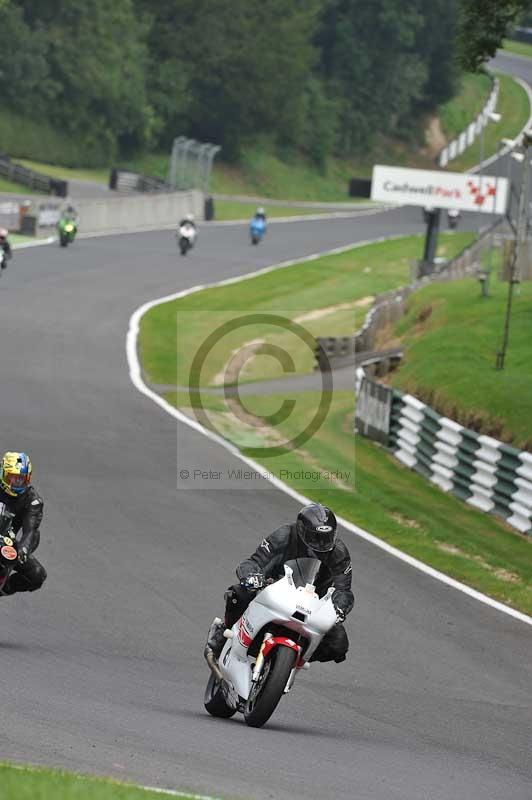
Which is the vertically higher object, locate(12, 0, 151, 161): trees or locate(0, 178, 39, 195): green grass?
locate(12, 0, 151, 161): trees

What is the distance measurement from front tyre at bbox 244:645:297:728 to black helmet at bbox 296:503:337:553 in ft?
2.62

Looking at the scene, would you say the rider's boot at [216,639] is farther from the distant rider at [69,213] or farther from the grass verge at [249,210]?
the grass verge at [249,210]

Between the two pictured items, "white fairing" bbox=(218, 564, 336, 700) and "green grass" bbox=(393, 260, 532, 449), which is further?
"green grass" bbox=(393, 260, 532, 449)

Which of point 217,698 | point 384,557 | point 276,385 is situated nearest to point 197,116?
point 276,385

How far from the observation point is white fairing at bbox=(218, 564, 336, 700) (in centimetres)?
1002

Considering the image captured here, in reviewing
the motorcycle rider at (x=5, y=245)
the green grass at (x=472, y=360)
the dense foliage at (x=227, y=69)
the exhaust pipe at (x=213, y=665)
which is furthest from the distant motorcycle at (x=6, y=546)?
the dense foliage at (x=227, y=69)

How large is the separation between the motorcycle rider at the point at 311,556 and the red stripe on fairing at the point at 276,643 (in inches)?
17.7

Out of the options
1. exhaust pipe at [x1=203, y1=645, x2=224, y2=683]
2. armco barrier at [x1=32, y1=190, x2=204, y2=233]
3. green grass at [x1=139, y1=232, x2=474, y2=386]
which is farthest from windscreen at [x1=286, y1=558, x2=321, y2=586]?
armco barrier at [x1=32, y1=190, x2=204, y2=233]

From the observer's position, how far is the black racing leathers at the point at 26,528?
→ 13.1 metres

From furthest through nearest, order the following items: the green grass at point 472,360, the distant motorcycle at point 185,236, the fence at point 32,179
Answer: the fence at point 32,179 < the distant motorcycle at point 185,236 < the green grass at point 472,360

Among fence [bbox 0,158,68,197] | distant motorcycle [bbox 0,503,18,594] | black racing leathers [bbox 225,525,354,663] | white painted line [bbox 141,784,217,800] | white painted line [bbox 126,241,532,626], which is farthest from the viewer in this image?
fence [bbox 0,158,68,197]

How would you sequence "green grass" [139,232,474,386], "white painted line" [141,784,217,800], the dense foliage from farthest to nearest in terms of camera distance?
the dense foliage
"green grass" [139,232,474,386]
"white painted line" [141,784,217,800]

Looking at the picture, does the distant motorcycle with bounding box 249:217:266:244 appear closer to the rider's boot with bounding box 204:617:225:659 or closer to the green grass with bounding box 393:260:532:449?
the green grass with bounding box 393:260:532:449

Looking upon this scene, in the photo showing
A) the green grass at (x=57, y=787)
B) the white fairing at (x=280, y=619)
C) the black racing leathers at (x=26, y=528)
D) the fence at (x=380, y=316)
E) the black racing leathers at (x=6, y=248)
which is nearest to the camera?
the green grass at (x=57, y=787)
